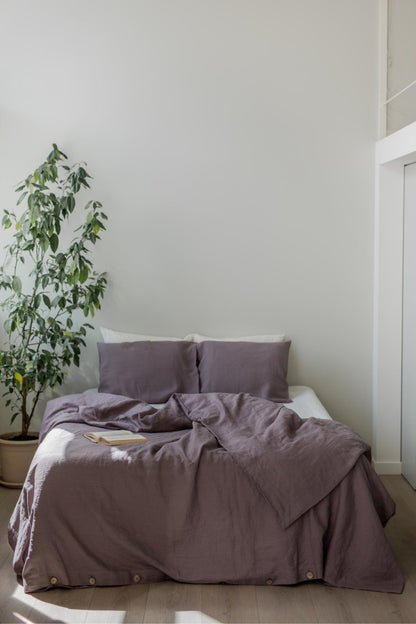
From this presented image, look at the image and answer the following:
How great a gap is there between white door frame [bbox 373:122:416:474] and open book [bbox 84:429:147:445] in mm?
1846

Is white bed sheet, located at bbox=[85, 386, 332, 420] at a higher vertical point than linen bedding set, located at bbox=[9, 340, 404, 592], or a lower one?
higher

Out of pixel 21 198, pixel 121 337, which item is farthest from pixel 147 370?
pixel 21 198

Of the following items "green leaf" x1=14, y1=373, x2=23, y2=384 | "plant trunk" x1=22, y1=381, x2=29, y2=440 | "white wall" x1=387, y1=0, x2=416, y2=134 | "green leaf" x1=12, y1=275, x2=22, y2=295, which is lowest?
"plant trunk" x1=22, y1=381, x2=29, y2=440

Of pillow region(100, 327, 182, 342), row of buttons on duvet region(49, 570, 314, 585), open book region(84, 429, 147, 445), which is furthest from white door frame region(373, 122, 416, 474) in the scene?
open book region(84, 429, 147, 445)

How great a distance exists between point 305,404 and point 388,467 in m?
0.84

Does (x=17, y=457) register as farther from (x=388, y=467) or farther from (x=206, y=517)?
(x=388, y=467)

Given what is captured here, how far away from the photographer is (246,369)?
445 centimetres

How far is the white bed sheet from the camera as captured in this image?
161 inches

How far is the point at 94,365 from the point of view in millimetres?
4805

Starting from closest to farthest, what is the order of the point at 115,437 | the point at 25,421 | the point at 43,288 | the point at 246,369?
the point at 115,437, the point at 43,288, the point at 246,369, the point at 25,421

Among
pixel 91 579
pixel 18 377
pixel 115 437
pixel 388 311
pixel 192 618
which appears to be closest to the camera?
pixel 192 618

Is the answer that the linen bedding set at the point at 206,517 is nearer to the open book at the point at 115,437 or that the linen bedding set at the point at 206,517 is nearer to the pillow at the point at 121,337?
the open book at the point at 115,437

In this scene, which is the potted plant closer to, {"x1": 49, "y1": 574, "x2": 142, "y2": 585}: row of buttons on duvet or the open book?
the open book

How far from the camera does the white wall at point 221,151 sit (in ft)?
15.1
